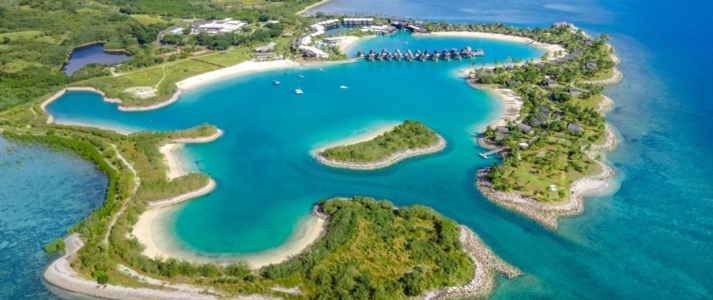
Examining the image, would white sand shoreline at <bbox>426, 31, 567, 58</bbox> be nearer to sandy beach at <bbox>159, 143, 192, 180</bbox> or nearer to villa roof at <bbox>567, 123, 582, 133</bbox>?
villa roof at <bbox>567, 123, 582, 133</bbox>

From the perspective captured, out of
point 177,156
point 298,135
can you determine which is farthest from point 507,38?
point 177,156

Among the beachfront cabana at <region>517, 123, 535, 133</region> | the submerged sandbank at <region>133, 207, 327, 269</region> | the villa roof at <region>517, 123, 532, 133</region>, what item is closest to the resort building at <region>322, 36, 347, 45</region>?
the villa roof at <region>517, 123, 532, 133</region>

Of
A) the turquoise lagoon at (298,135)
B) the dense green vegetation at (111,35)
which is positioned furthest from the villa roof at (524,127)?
the dense green vegetation at (111,35)

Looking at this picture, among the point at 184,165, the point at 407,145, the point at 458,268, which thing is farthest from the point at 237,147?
the point at 458,268

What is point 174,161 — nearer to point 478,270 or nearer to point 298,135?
point 298,135

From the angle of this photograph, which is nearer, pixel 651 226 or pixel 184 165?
pixel 651 226

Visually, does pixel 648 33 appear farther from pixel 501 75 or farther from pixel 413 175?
pixel 413 175
